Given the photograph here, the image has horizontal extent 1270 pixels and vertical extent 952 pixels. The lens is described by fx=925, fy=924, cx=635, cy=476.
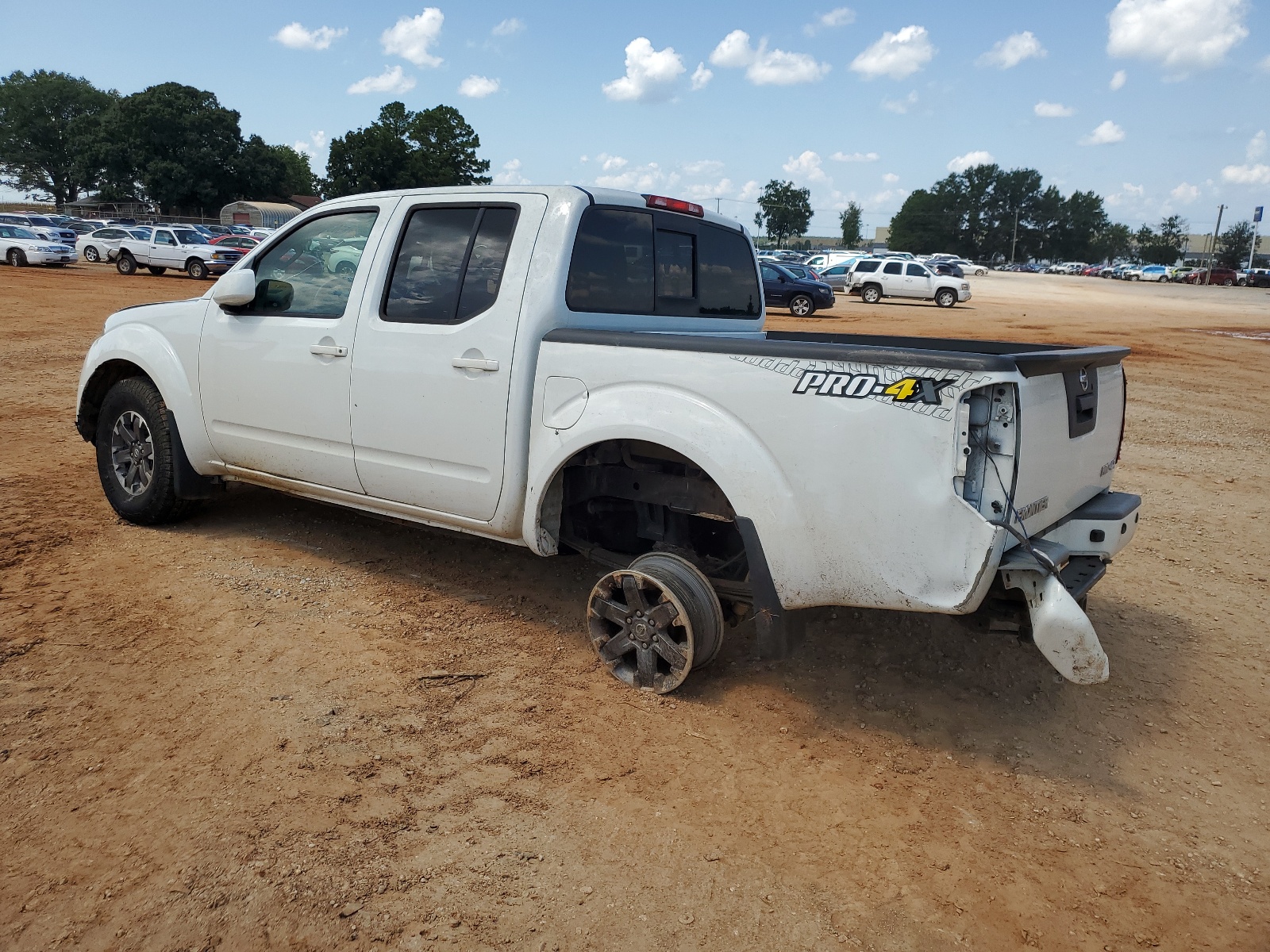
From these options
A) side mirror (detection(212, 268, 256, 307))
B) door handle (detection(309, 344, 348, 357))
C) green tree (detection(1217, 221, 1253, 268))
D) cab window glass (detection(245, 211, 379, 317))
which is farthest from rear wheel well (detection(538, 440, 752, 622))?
green tree (detection(1217, 221, 1253, 268))

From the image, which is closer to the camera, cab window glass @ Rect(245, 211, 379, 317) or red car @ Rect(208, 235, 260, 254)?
cab window glass @ Rect(245, 211, 379, 317)

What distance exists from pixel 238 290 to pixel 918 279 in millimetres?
32181

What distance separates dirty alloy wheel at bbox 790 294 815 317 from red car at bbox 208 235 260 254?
54.5ft

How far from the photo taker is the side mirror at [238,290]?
187 inches

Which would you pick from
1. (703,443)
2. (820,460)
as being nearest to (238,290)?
(703,443)

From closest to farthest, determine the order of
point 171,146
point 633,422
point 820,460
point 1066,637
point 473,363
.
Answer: point 1066,637 → point 820,460 → point 633,422 → point 473,363 → point 171,146

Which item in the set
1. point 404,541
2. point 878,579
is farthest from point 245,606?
point 878,579

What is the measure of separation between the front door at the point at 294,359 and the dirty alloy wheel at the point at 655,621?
152 centimetres

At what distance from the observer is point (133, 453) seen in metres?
5.52

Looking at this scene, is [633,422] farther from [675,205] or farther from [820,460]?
[675,205]

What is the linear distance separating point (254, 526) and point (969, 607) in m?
4.34

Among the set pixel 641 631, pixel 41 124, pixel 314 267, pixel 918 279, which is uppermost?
pixel 41 124

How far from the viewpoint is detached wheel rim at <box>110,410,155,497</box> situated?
5434 mm

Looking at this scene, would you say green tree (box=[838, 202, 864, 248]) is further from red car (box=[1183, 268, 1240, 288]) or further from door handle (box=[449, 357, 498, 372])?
A: door handle (box=[449, 357, 498, 372])
